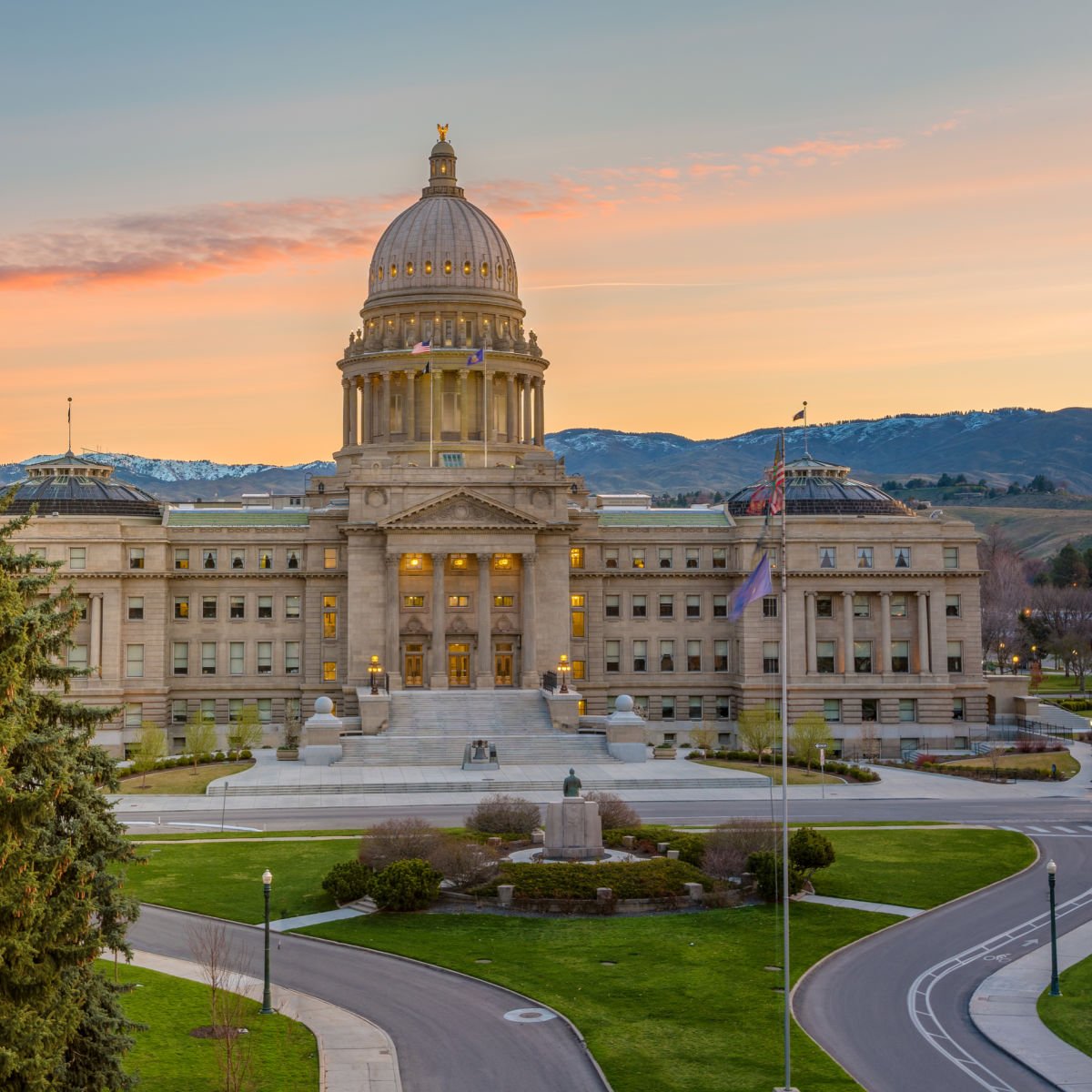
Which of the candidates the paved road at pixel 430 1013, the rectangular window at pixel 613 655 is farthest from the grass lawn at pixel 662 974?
the rectangular window at pixel 613 655

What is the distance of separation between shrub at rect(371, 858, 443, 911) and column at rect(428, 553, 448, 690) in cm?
5114

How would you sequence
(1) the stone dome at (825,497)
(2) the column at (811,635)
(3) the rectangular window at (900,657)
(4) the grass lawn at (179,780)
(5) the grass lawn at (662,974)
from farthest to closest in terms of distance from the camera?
(1) the stone dome at (825,497)
(3) the rectangular window at (900,657)
(2) the column at (811,635)
(4) the grass lawn at (179,780)
(5) the grass lawn at (662,974)

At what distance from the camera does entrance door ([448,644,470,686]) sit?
101000mm

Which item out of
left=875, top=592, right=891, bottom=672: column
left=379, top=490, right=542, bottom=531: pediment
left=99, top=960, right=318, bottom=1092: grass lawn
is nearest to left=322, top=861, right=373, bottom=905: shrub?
left=99, top=960, right=318, bottom=1092: grass lawn

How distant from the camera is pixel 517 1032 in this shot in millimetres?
34906

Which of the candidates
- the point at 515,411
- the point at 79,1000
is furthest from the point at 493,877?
the point at 515,411

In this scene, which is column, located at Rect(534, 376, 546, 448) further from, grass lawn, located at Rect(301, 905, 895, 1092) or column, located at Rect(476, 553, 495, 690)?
grass lawn, located at Rect(301, 905, 895, 1092)

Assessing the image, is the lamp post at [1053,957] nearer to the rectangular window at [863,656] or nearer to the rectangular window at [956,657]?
the rectangular window at [863,656]

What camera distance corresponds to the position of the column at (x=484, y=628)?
98188mm

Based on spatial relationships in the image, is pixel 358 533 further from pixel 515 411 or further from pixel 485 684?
pixel 515 411

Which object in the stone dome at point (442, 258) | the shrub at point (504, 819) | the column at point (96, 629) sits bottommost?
the shrub at point (504, 819)

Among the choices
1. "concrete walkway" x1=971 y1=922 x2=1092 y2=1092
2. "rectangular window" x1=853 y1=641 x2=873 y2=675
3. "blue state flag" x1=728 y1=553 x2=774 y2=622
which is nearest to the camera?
"concrete walkway" x1=971 y1=922 x2=1092 y2=1092

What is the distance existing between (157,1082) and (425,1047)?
6.24 metres

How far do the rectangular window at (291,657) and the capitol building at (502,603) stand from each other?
6.2 inches
